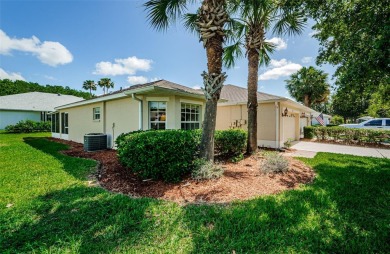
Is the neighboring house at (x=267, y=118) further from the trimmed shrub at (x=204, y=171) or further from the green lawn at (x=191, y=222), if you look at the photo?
the green lawn at (x=191, y=222)

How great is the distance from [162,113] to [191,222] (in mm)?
6571

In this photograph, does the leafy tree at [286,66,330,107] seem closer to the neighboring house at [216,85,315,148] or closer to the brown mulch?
the neighboring house at [216,85,315,148]

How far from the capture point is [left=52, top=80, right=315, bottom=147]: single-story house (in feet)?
28.8

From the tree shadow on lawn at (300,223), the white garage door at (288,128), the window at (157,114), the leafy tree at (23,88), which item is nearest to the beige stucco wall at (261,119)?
the white garage door at (288,128)

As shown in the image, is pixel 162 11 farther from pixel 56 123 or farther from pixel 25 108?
pixel 25 108

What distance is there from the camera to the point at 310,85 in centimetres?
2731

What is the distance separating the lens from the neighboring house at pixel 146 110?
862 cm

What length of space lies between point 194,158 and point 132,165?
6.10 ft

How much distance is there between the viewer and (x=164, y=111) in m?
8.98

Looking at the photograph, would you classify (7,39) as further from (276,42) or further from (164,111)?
(276,42)

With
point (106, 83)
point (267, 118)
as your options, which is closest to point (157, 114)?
point (267, 118)

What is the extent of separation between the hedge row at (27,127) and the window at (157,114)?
2270 cm

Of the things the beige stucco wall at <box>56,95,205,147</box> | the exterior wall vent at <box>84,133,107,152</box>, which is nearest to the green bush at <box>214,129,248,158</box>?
the beige stucco wall at <box>56,95,205,147</box>

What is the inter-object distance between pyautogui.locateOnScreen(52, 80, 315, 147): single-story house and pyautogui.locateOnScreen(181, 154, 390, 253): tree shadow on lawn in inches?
227
